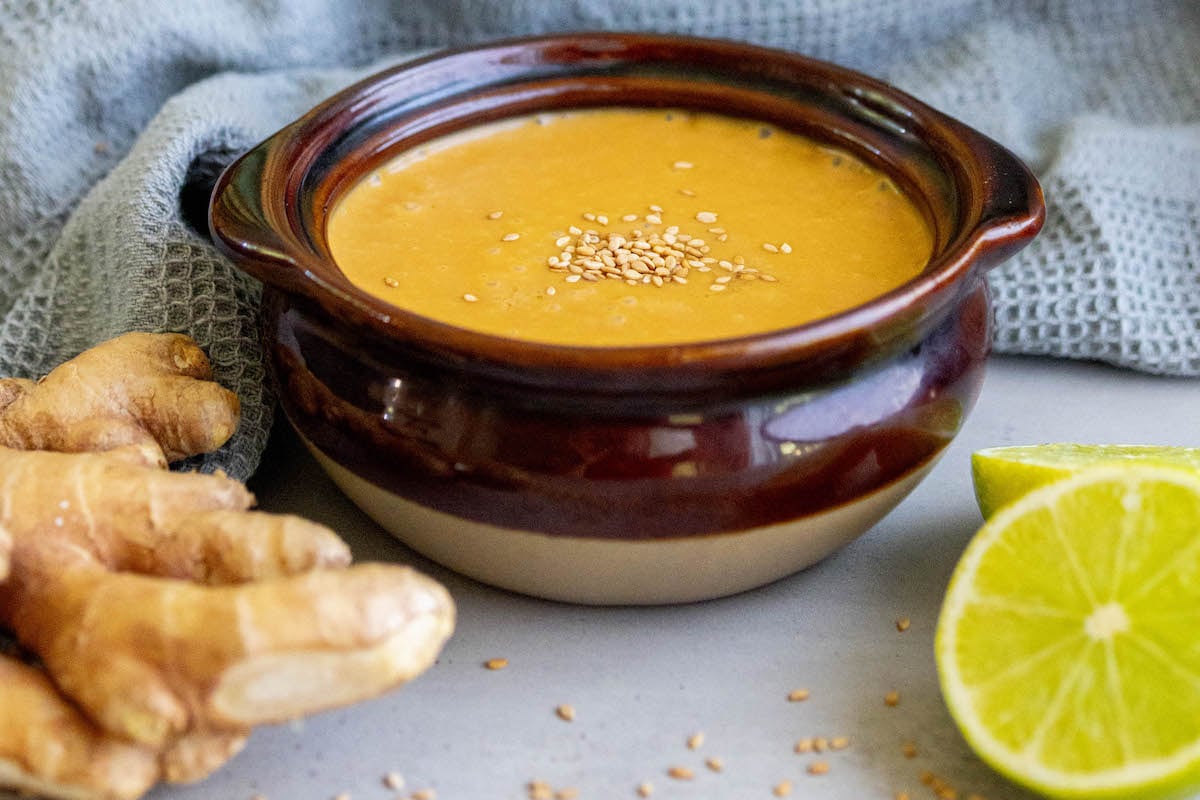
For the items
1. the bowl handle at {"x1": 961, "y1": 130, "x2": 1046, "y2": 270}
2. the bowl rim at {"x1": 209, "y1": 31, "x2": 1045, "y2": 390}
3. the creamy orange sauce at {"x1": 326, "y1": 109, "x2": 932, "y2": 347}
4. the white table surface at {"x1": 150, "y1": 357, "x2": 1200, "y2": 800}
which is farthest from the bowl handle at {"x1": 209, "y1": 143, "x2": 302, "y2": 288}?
the bowl handle at {"x1": 961, "y1": 130, "x2": 1046, "y2": 270}

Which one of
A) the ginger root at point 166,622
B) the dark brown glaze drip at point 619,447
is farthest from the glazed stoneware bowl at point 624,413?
the ginger root at point 166,622

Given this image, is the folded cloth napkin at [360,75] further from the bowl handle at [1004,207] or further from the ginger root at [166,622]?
the bowl handle at [1004,207]

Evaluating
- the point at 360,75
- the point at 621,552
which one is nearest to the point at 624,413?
the point at 621,552

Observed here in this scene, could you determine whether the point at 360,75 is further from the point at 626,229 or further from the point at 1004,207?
the point at 1004,207

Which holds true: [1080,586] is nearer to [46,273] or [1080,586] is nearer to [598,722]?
[598,722]

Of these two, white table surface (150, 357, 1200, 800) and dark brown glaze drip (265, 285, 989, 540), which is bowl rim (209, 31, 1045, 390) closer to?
dark brown glaze drip (265, 285, 989, 540)

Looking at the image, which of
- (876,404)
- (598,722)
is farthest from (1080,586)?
(598,722)

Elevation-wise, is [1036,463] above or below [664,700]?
above
